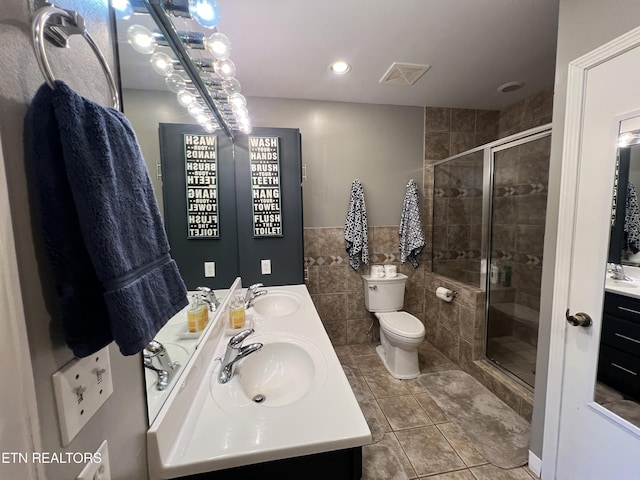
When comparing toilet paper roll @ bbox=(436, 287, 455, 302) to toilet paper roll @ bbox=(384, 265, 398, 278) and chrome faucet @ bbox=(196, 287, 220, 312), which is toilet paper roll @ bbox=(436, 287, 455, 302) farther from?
chrome faucet @ bbox=(196, 287, 220, 312)

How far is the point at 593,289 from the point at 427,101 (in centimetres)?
206

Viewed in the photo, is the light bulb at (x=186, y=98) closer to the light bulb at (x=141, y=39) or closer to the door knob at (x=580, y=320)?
the light bulb at (x=141, y=39)

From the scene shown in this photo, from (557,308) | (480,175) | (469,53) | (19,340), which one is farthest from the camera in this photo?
(480,175)

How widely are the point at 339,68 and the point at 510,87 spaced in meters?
1.49

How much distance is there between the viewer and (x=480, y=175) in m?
2.28

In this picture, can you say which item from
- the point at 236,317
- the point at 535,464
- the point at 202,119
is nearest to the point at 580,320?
the point at 535,464

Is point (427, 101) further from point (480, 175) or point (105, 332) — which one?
point (105, 332)

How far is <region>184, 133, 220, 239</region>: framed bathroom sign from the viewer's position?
1527 mm

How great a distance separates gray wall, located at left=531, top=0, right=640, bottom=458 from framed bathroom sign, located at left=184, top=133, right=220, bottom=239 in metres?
1.84

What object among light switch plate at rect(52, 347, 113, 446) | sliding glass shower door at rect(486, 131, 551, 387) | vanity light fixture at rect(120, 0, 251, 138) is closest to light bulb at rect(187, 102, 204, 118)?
vanity light fixture at rect(120, 0, 251, 138)

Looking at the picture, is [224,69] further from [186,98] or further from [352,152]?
[352,152]

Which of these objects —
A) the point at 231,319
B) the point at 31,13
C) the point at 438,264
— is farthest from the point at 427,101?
the point at 31,13

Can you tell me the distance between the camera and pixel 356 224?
2.47 meters

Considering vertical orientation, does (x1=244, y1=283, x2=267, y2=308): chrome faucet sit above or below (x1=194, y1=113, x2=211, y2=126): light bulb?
below
